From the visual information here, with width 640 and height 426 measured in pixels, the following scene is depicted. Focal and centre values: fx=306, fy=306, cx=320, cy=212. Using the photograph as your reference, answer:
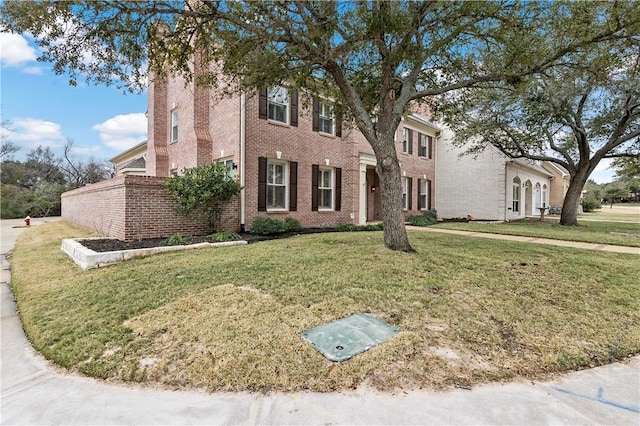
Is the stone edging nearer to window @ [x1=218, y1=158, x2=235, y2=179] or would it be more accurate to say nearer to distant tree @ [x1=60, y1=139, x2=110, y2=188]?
window @ [x1=218, y1=158, x2=235, y2=179]

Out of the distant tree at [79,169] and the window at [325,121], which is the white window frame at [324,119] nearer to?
the window at [325,121]

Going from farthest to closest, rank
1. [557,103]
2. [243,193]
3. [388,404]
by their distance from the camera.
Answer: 1. [557,103]
2. [243,193]
3. [388,404]

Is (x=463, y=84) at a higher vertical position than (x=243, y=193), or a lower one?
higher

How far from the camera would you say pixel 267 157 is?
1102 cm

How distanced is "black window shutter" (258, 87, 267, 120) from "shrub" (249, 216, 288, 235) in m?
3.64

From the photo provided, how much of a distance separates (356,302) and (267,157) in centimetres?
813

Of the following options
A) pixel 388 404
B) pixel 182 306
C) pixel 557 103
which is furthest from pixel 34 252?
pixel 557 103

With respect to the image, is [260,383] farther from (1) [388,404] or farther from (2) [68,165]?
(2) [68,165]

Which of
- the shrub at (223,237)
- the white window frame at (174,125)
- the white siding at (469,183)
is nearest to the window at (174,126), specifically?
the white window frame at (174,125)

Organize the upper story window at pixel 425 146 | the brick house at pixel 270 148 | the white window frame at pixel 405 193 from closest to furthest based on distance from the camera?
the brick house at pixel 270 148 < the white window frame at pixel 405 193 < the upper story window at pixel 425 146

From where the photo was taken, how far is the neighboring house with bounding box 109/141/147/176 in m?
17.5

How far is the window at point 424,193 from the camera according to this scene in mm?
18859

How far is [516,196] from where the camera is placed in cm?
2059

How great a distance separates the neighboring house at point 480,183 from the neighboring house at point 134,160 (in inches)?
698
